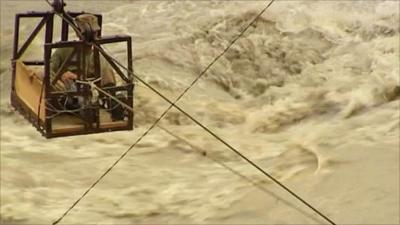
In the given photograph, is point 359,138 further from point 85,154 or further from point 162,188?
point 85,154

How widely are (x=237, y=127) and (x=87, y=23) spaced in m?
2.08

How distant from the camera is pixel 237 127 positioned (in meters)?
3.92

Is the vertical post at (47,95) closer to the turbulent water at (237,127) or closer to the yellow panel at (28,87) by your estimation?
the yellow panel at (28,87)

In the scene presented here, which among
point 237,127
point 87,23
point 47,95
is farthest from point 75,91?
point 237,127

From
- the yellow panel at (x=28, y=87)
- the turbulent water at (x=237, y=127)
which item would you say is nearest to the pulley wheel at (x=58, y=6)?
the yellow panel at (x=28, y=87)

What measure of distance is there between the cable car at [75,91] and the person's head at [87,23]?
12 mm

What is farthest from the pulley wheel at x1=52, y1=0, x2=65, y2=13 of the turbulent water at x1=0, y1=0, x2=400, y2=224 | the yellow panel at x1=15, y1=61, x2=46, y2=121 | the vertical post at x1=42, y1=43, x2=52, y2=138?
the turbulent water at x1=0, y1=0, x2=400, y2=224

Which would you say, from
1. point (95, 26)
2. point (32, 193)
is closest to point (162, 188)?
point (32, 193)

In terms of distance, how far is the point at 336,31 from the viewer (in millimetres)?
Answer: 4324

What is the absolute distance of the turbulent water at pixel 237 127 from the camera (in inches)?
137

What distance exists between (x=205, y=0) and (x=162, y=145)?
971mm

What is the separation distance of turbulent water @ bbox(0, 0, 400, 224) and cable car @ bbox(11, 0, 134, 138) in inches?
55.4

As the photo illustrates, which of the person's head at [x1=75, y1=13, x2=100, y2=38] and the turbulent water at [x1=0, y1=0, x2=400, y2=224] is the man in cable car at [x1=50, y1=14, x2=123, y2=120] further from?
the turbulent water at [x1=0, y1=0, x2=400, y2=224]

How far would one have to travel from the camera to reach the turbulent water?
11.4 ft
